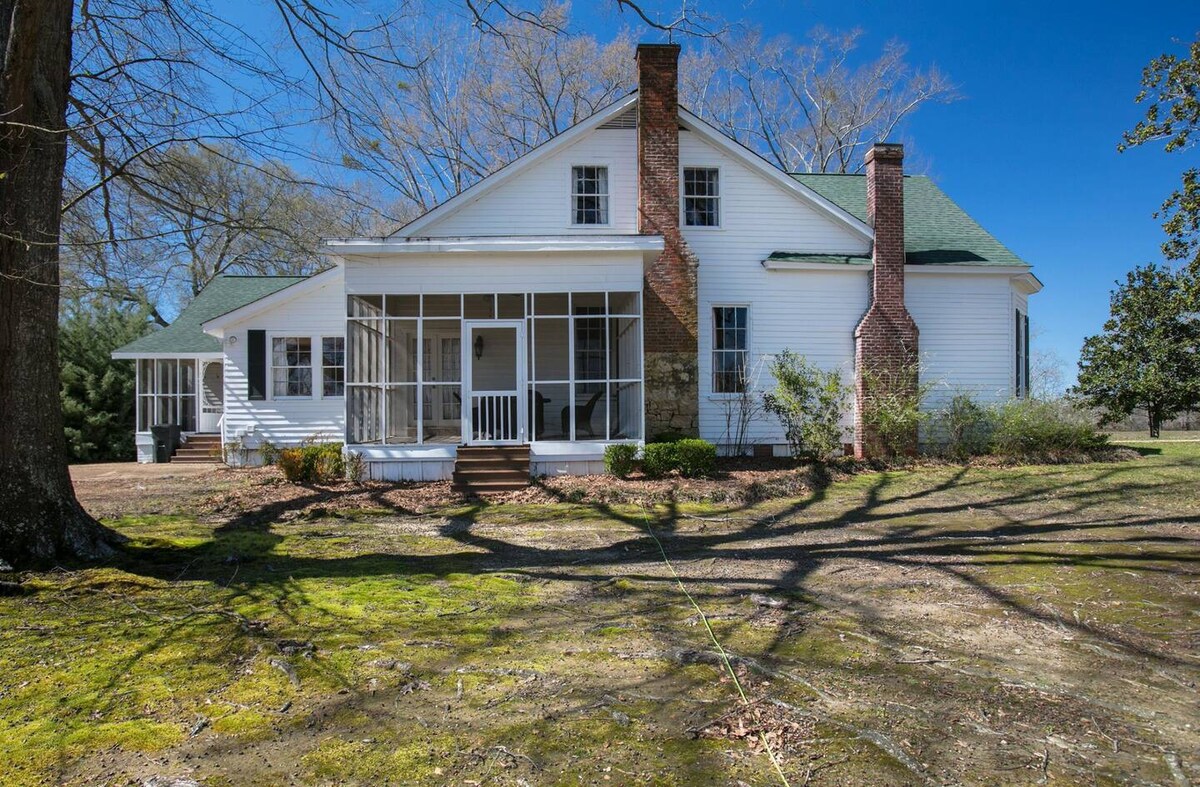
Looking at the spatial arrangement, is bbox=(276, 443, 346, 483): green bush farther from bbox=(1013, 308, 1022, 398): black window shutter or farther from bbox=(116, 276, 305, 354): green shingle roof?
bbox=(1013, 308, 1022, 398): black window shutter

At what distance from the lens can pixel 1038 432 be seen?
1323 centimetres

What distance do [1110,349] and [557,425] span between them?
16704mm

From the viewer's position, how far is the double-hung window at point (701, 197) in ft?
47.1

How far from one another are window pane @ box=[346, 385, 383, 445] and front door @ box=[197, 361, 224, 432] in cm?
663

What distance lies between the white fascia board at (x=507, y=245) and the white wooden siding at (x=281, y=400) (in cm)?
462

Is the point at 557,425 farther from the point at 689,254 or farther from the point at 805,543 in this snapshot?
the point at 805,543

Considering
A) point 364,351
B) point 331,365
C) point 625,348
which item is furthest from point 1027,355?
point 331,365

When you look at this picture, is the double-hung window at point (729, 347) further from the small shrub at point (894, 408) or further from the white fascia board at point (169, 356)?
the white fascia board at point (169, 356)

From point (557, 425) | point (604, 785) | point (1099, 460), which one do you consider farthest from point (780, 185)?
point (604, 785)

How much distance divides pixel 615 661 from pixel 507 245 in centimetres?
883

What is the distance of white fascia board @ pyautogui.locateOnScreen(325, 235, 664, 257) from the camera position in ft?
38.2

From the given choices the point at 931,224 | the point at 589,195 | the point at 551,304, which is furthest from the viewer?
the point at 931,224

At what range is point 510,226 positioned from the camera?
14242 mm

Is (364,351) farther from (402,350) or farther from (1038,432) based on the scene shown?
(1038,432)
